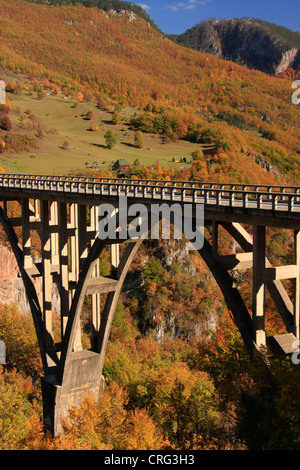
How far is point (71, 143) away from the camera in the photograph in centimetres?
11762

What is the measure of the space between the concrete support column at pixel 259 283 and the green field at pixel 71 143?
7192 centimetres

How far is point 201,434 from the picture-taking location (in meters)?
25.9

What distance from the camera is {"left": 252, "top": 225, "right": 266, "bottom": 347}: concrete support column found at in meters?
17.2

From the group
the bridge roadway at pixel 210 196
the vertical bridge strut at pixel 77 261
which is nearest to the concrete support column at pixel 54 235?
the vertical bridge strut at pixel 77 261

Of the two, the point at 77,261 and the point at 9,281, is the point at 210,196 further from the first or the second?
the point at 9,281

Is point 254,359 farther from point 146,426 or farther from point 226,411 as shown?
point 146,426

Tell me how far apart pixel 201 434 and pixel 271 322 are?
17209 mm

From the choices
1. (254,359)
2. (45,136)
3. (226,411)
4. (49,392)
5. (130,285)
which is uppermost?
(45,136)

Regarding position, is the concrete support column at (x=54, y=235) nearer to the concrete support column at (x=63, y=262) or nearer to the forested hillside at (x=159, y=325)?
the concrete support column at (x=63, y=262)

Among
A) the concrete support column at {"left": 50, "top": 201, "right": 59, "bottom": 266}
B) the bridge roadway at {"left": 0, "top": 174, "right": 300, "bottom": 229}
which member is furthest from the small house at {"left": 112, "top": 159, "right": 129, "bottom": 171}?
the concrete support column at {"left": 50, "top": 201, "right": 59, "bottom": 266}

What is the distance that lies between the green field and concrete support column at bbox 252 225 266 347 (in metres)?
71.9

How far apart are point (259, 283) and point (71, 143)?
105m

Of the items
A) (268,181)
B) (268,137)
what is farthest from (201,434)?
(268,137)

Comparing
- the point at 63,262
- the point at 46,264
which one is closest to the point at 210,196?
the point at 63,262
